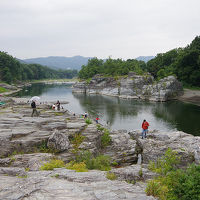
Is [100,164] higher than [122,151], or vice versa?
[100,164]

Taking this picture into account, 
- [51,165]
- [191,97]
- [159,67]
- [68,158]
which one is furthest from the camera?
[159,67]

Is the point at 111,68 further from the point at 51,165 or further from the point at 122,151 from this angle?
the point at 51,165

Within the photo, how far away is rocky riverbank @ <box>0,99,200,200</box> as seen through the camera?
375 inches

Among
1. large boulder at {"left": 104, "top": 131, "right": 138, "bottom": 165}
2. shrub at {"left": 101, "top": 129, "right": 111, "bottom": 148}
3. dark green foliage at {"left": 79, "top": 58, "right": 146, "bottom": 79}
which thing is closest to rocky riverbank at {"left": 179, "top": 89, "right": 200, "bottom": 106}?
dark green foliage at {"left": 79, "top": 58, "right": 146, "bottom": 79}

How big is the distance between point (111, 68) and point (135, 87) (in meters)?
40.8

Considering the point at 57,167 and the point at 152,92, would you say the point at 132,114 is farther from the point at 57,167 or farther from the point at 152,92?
the point at 57,167

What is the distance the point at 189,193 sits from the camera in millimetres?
8727

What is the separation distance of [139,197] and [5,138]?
45.8 feet

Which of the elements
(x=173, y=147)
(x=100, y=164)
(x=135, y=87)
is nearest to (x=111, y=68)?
(x=135, y=87)

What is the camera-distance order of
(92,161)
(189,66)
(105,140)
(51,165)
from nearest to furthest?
(51,165) < (92,161) < (105,140) < (189,66)

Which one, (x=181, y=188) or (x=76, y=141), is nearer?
(x=181, y=188)

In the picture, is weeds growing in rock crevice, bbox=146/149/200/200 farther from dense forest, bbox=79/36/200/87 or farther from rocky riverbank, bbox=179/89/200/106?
dense forest, bbox=79/36/200/87

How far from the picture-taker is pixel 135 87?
10062 cm

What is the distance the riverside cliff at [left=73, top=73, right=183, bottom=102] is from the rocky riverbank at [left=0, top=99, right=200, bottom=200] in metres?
61.7
